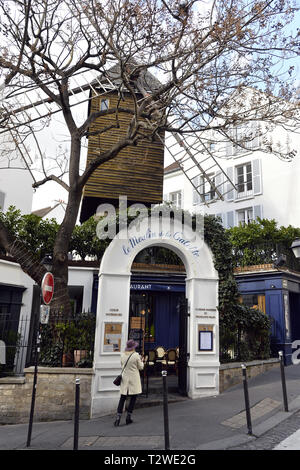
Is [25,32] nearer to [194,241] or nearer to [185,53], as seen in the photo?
[185,53]

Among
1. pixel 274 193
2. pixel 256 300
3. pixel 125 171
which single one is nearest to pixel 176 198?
pixel 274 193

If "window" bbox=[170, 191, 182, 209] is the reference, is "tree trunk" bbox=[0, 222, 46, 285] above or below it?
below

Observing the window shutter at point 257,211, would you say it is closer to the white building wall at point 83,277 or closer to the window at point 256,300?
the window at point 256,300

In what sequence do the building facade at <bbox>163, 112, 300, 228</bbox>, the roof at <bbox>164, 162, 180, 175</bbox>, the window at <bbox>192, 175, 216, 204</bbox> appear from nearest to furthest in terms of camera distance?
the building facade at <bbox>163, 112, 300, 228</bbox> < the window at <bbox>192, 175, 216, 204</bbox> < the roof at <bbox>164, 162, 180, 175</bbox>

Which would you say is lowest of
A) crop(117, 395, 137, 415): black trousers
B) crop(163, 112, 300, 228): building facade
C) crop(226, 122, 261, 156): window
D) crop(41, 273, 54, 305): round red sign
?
crop(117, 395, 137, 415): black trousers

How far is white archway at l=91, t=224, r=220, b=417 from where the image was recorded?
314 inches

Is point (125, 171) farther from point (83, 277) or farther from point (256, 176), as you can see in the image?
point (256, 176)

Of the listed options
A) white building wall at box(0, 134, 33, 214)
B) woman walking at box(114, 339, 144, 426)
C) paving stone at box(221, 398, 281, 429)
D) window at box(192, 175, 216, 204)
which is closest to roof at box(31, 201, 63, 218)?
white building wall at box(0, 134, 33, 214)

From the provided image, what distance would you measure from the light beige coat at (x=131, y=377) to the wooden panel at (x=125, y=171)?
11.0 meters

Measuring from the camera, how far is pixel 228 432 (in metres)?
6.11

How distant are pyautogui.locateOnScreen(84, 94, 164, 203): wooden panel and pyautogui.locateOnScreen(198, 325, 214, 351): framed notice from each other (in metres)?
9.69

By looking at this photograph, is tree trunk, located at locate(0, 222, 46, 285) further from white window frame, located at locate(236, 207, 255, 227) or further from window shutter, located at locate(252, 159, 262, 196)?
window shutter, located at locate(252, 159, 262, 196)

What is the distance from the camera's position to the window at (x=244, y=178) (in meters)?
23.1

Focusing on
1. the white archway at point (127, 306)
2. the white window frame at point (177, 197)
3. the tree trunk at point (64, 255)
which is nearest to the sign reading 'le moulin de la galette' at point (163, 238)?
the white archway at point (127, 306)
